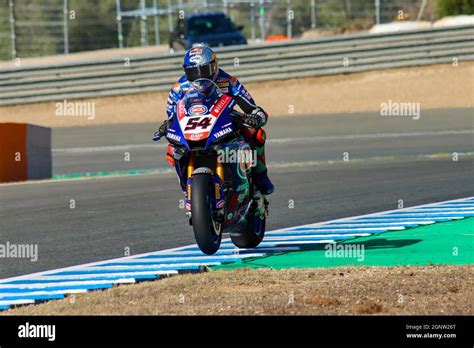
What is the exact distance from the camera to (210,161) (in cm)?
998

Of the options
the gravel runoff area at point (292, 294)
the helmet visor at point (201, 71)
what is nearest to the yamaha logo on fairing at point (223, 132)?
the helmet visor at point (201, 71)

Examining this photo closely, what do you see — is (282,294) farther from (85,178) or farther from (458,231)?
(85,178)

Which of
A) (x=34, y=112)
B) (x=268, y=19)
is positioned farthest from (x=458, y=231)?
(x=268, y=19)

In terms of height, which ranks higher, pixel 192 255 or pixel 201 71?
pixel 201 71

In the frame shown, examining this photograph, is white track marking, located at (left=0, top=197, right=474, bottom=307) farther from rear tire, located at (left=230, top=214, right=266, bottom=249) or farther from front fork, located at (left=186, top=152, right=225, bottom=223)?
front fork, located at (left=186, top=152, right=225, bottom=223)

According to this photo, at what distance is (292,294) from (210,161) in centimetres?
213

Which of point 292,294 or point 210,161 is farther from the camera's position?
point 210,161

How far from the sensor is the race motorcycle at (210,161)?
966 centimetres

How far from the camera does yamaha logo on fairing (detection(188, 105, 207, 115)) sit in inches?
390

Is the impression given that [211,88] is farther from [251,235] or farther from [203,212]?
[251,235]

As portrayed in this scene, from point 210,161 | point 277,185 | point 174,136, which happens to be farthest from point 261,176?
point 277,185

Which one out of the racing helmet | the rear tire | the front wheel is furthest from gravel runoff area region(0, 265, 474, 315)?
the racing helmet
